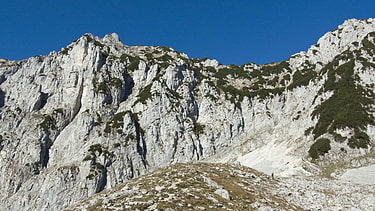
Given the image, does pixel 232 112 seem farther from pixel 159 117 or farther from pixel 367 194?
pixel 367 194

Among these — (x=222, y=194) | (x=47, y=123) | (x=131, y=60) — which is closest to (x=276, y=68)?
(x=131, y=60)

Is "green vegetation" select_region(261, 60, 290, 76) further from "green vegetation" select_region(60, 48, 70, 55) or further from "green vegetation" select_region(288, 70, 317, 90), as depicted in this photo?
"green vegetation" select_region(60, 48, 70, 55)

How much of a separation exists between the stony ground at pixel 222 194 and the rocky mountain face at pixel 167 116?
90.0 feet

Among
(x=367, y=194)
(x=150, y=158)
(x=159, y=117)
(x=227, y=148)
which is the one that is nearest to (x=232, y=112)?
(x=227, y=148)

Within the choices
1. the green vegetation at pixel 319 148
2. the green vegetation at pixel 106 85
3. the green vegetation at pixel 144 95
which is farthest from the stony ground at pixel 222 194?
the green vegetation at pixel 106 85

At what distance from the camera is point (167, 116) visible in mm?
114312

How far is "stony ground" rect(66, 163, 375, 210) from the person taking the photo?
24.5 m

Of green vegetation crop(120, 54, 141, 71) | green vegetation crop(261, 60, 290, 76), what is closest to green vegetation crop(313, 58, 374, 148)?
green vegetation crop(261, 60, 290, 76)

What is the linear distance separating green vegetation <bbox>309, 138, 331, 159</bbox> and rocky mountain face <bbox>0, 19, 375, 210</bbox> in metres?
0.42

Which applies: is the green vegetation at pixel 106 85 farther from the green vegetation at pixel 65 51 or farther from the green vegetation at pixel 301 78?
the green vegetation at pixel 301 78

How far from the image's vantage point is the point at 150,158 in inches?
4200

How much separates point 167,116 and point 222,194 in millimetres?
87853

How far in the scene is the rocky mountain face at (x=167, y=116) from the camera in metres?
82.8

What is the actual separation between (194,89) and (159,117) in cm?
2400
